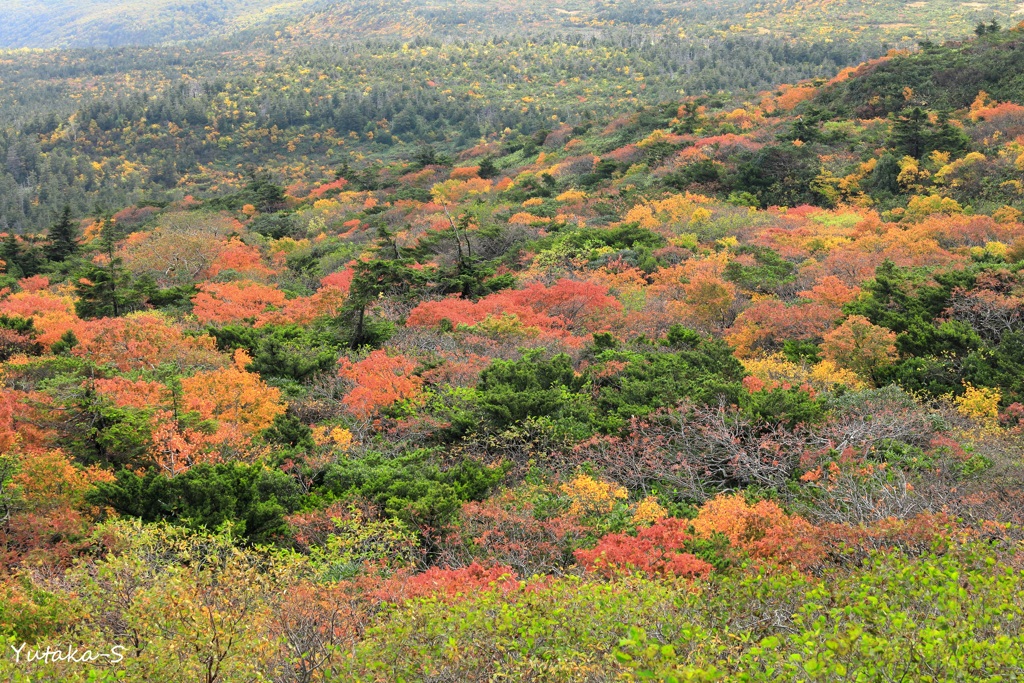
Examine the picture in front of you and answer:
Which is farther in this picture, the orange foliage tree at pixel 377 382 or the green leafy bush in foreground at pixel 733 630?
the orange foliage tree at pixel 377 382

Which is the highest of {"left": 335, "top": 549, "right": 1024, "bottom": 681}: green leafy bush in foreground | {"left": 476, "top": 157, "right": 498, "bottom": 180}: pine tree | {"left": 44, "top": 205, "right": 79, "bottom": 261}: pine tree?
{"left": 335, "top": 549, "right": 1024, "bottom": 681}: green leafy bush in foreground

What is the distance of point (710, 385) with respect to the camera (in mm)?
15180

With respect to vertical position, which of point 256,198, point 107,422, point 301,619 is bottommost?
point 256,198

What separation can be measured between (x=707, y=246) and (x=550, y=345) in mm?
12788

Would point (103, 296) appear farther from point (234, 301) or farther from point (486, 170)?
point (486, 170)

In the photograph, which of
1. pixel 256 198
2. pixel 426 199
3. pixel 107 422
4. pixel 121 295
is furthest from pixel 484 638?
pixel 256 198

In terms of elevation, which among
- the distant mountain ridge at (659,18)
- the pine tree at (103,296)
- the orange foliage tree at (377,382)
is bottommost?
the orange foliage tree at (377,382)

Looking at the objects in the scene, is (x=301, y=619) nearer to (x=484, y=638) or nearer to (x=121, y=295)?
(x=484, y=638)

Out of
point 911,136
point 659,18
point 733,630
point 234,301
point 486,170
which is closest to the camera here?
point 733,630

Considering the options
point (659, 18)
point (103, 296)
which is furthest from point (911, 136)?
point (659, 18)

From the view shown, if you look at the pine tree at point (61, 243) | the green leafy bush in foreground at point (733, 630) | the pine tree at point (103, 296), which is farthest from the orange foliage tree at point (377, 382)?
the pine tree at point (61, 243)

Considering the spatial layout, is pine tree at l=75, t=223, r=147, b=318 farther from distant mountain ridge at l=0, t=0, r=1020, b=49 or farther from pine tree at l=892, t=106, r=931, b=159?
distant mountain ridge at l=0, t=0, r=1020, b=49

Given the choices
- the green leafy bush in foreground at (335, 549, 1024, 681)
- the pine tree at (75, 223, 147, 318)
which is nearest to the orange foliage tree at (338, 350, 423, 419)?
the green leafy bush in foreground at (335, 549, 1024, 681)

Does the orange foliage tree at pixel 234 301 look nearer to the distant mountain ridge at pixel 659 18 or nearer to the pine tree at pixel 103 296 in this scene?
the pine tree at pixel 103 296
